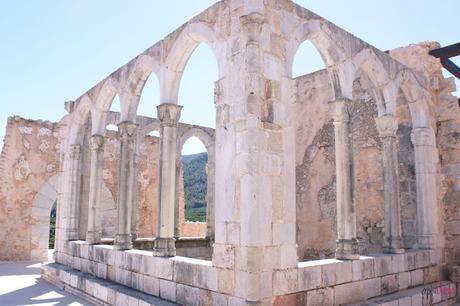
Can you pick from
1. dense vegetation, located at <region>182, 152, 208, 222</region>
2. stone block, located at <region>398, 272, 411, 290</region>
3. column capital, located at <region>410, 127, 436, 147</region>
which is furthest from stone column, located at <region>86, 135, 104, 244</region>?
dense vegetation, located at <region>182, 152, 208, 222</region>

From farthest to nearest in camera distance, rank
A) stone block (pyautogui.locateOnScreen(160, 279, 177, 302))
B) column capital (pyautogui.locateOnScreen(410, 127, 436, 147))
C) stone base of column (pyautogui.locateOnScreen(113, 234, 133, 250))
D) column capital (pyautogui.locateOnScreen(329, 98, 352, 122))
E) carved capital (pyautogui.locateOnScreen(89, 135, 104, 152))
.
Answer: carved capital (pyautogui.locateOnScreen(89, 135, 104, 152))
column capital (pyautogui.locateOnScreen(410, 127, 436, 147))
stone base of column (pyautogui.locateOnScreen(113, 234, 133, 250))
column capital (pyautogui.locateOnScreen(329, 98, 352, 122))
stone block (pyautogui.locateOnScreen(160, 279, 177, 302))

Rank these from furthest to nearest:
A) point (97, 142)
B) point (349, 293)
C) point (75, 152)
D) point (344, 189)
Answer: point (75, 152), point (97, 142), point (344, 189), point (349, 293)

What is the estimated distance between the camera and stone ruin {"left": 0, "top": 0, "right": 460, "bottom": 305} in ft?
12.8

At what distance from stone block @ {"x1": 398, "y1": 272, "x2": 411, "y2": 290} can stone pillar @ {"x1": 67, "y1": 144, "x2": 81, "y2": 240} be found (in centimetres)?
566

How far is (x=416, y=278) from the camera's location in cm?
583

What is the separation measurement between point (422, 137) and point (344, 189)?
2.29 metres

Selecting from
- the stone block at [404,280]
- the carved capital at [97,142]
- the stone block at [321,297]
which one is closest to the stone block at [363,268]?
the stone block at [321,297]

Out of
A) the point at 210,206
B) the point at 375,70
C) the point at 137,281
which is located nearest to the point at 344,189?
the point at 375,70

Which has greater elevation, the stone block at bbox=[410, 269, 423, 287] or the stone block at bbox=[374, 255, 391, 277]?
the stone block at bbox=[374, 255, 391, 277]

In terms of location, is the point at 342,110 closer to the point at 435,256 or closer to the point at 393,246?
the point at 393,246

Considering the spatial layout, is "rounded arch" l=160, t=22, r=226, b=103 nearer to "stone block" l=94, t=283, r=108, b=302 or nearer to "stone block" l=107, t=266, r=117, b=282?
"stone block" l=107, t=266, r=117, b=282

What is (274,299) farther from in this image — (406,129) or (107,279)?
(406,129)

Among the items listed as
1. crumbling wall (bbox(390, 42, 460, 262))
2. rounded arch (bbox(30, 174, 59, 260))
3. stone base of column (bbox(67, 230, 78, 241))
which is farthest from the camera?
rounded arch (bbox(30, 174, 59, 260))

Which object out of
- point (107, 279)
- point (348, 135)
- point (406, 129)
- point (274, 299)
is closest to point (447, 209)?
point (406, 129)
